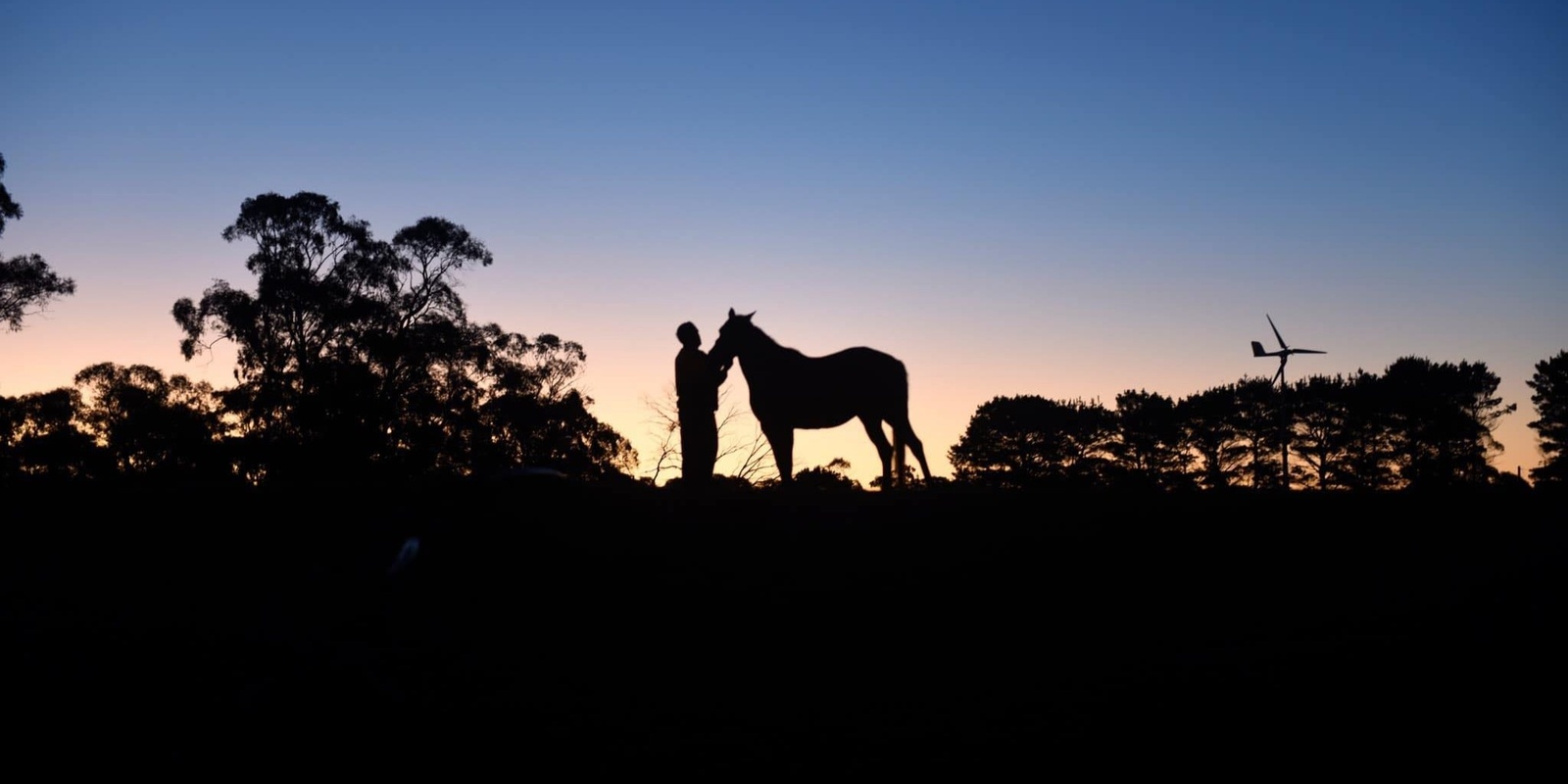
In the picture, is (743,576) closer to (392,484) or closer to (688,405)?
(688,405)

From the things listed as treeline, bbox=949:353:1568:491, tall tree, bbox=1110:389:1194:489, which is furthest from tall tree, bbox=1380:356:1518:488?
tall tree, bbox=1110:389:1194:489

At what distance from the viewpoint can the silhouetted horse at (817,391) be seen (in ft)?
52.4

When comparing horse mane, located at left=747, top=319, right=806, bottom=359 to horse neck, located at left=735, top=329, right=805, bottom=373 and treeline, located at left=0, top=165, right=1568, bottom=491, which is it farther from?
treeline, located at left=0, top=165, right=1568, bottom=491

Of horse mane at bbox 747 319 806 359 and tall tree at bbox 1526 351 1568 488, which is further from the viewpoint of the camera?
tall tree at bbox 1526 351 1568 488

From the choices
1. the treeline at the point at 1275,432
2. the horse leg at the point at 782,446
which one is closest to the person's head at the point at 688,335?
the horse leg at the point at 782,446

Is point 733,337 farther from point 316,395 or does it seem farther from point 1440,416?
point 1440,416

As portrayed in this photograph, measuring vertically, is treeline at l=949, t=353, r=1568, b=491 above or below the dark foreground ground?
above

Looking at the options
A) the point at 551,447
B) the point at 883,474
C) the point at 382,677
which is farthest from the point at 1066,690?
the point at 551,447

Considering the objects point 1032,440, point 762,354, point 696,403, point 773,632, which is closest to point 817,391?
point 762,354

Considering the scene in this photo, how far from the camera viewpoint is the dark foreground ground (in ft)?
29.0

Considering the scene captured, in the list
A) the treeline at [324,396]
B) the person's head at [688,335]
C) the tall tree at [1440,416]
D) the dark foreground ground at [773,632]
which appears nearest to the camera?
the dark foreground ground at [773,632]

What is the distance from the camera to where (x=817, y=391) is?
16.6 m

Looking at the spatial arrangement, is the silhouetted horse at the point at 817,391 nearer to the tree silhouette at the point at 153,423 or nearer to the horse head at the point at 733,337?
the horse head at the point at 733,337

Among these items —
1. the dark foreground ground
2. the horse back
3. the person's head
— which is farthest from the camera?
the horse back
